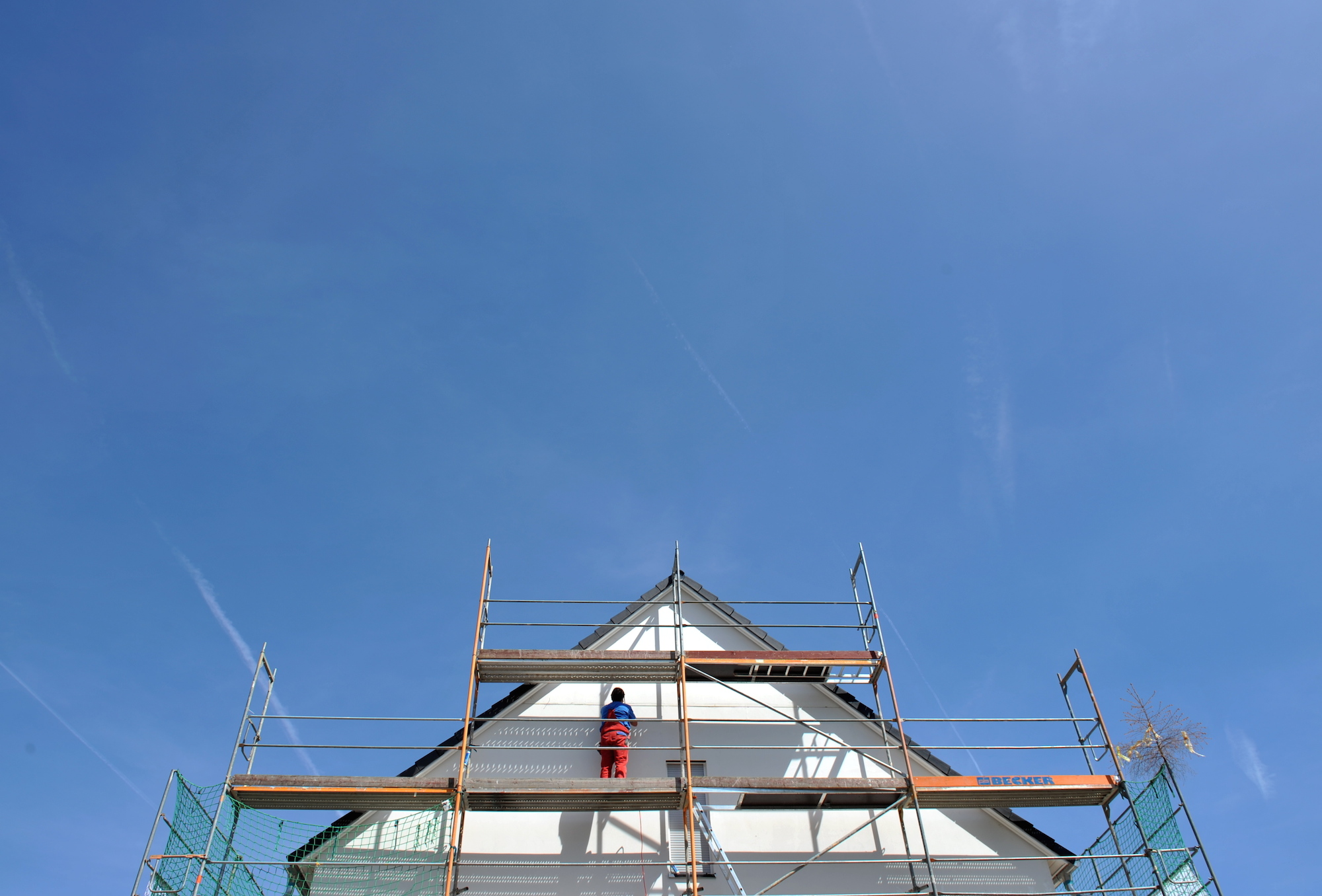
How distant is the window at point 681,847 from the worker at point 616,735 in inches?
25.2

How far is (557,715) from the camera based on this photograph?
36.1 ft

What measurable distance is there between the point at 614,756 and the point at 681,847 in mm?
1235

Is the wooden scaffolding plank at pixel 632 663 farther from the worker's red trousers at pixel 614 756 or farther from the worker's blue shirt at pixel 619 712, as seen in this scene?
the worker's red trousers at pixel 614 756

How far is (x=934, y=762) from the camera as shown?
1059cm

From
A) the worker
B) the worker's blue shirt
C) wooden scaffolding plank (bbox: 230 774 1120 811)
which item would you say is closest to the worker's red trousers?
the worker

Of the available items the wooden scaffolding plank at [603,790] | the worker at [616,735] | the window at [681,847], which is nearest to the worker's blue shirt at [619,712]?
the worker at [616,735]

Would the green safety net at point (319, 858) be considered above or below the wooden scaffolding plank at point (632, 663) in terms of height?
below

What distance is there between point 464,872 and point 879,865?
4524 millimetres

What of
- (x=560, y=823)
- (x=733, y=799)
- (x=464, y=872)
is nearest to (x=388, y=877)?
(x=464, y=872)

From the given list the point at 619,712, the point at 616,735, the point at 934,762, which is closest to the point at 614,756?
the point at 616,735

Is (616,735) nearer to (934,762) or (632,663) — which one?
(632,663)

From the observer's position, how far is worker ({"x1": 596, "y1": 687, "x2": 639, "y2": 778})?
10.3m

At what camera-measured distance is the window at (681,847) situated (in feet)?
31.8

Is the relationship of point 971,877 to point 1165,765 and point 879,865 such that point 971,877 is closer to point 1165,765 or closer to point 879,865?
point 879,865
